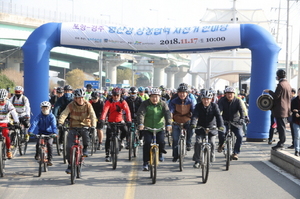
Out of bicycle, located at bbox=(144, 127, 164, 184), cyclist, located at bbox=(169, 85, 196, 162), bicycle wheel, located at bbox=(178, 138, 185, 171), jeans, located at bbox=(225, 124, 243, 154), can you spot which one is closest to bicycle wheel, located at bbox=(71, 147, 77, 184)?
bicycle, located at bbox=(144, 127, 164, 184)

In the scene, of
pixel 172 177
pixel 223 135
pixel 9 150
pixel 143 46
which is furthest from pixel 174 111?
pixel 143 46

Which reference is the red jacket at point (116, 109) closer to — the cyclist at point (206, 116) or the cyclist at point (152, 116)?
the cyclist at point (152, 116)

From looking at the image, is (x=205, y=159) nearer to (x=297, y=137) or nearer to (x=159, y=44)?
(x=297, y=137)

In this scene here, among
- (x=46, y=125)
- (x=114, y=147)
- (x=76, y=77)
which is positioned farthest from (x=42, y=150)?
(x=76, y=77)

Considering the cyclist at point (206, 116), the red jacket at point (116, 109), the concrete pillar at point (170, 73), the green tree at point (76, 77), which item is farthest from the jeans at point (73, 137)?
the concrete pillar at point (170, 73)

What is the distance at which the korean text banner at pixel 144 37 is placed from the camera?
1530 centimetres

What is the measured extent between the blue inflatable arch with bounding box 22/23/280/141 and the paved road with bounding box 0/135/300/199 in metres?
4.27

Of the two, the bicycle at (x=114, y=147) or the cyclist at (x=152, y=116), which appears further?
the bicycle at (x=114, y=147)

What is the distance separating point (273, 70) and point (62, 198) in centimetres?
Answer: 990

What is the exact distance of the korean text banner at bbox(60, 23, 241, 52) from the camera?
15.3m

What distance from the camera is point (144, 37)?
15.6 metres

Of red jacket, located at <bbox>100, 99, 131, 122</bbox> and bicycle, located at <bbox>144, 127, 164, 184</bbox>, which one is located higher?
red jacket, located at <bbox>100, 99, 131, 122</bbox>

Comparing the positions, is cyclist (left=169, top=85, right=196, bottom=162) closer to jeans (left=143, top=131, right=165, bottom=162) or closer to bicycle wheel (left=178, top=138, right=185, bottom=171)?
bicycle wheel (left=178, top=138, right=185, bottom=171)

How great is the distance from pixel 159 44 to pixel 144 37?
583 mm
